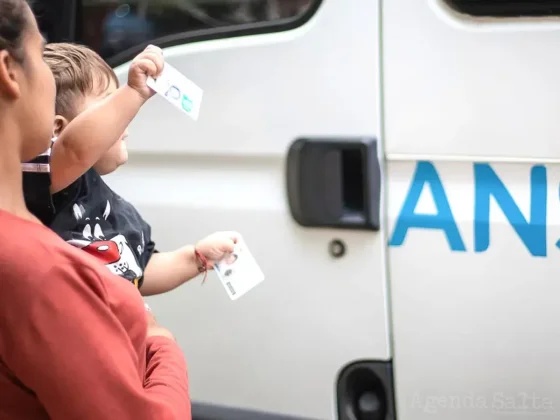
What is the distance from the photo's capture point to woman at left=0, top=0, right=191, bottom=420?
0.82 m

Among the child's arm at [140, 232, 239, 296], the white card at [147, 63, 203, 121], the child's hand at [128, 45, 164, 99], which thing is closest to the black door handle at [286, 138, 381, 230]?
the child's arm at [140, 232, 239, 296]

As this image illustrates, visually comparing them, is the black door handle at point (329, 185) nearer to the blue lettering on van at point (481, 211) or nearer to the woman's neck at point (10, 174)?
the blue lettering on van at point (481, 211)

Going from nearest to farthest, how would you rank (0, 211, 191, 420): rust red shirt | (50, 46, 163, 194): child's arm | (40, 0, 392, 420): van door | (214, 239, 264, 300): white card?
1. (0, 211, 191, 420): rust red shirt
2. (50, 46, 163, 194): child's arm
3. (214, 239, 264, 300): white card
4. (40, 0, 392, 420): van door

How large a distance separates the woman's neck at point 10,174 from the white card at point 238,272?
54 cm

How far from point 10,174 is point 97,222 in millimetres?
366

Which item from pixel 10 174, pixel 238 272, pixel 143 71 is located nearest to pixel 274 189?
pixel 238 272

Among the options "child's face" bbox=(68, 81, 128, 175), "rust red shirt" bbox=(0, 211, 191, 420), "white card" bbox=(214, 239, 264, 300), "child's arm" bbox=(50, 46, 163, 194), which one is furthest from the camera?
"white card" bbox=(214, 239, 264, 300)

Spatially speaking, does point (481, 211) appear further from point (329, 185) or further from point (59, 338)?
point (59, 338)

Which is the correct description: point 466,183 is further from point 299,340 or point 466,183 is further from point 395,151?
point 299,340

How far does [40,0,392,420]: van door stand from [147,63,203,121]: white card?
395mm

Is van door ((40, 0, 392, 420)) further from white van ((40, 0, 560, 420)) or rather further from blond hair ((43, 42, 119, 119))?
blond hair ((43, 42, 119, 119))

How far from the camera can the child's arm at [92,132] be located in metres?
1.14

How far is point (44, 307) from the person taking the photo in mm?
815

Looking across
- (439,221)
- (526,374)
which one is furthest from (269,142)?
(526,374)
